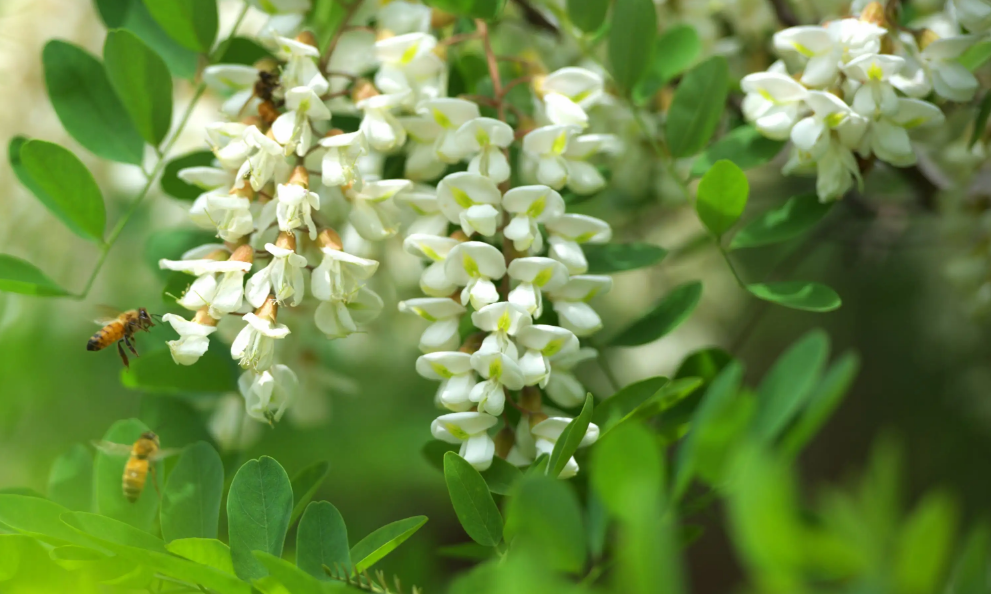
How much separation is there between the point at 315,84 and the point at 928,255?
1.04 m

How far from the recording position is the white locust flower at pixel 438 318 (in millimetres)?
447

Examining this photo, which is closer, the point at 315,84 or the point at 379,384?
the point at 315,84

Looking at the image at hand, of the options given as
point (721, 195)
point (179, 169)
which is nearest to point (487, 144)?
point (721, 195)

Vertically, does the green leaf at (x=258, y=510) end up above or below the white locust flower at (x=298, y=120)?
below

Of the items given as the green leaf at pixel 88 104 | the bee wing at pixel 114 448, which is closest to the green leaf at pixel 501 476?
the bee wing at pixel 114 448

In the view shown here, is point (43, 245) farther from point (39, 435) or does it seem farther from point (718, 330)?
point (718, 330)

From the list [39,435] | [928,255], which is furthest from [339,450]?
[928,255]

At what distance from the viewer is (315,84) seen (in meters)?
0.46

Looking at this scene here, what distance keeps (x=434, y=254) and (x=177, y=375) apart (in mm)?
211

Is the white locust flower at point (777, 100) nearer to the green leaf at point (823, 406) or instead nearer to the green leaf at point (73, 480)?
the green leaf at point (823, 406)

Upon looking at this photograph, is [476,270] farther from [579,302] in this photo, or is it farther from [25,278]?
[25,278]

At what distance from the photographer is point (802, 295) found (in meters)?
0.49

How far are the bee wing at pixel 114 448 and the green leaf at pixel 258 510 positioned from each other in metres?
0.13

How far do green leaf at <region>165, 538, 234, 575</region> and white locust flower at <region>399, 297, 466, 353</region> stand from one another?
143 millimetres
